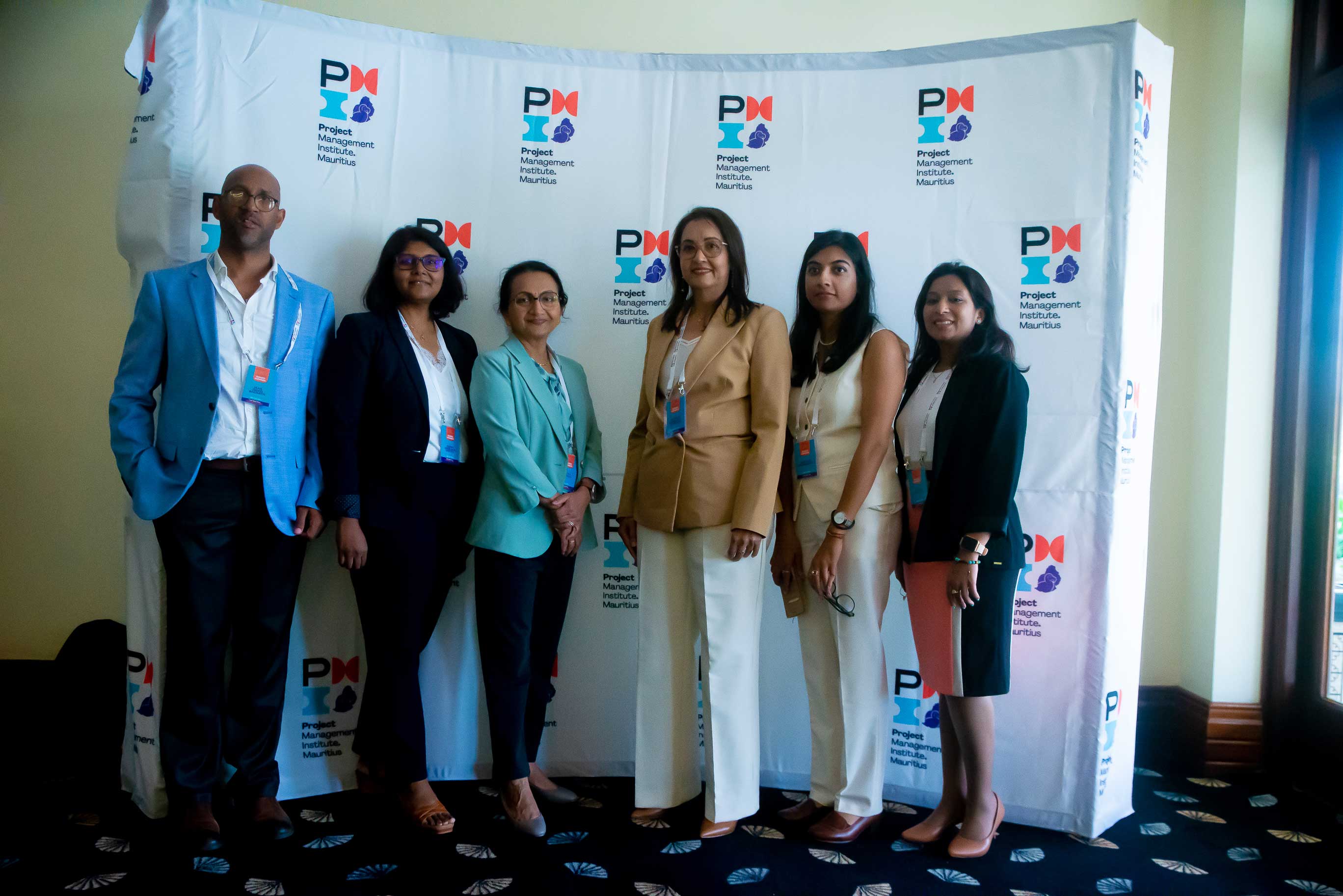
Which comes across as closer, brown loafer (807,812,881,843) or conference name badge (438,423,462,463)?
brown loafer (807,812,881,843)

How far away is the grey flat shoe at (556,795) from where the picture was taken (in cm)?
262

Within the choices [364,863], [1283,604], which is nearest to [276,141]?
[364,863]

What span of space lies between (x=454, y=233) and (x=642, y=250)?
25.9 inches

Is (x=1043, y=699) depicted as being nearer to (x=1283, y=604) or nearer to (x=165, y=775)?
(x=1283, y=604)

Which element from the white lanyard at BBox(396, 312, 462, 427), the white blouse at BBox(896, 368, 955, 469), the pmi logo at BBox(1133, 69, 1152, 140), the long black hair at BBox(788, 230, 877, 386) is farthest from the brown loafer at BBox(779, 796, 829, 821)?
the pmi logo at BBox(1133, 69, 1152, 140)

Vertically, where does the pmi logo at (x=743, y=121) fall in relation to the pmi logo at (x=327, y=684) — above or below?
above

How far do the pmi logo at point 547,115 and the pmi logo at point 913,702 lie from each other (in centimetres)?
222

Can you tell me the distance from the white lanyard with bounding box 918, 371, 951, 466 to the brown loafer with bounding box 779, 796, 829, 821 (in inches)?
42.7

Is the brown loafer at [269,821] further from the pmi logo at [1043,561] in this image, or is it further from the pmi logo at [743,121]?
the pmi logo at [743,121]

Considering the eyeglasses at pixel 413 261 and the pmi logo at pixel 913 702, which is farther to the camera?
the pmi logo at pixel 913 702

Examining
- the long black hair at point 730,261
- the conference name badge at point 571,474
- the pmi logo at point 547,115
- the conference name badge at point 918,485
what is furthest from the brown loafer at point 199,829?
the pmi logo at point 547,115

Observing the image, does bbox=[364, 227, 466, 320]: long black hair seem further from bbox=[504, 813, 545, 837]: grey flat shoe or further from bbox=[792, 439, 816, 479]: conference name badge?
bbox=[504, 813, 545, 837]: grey flat shoe

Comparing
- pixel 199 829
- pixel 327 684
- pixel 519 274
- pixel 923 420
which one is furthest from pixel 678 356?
pixel 199 829

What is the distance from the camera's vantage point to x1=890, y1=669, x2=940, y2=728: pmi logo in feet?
9.14
